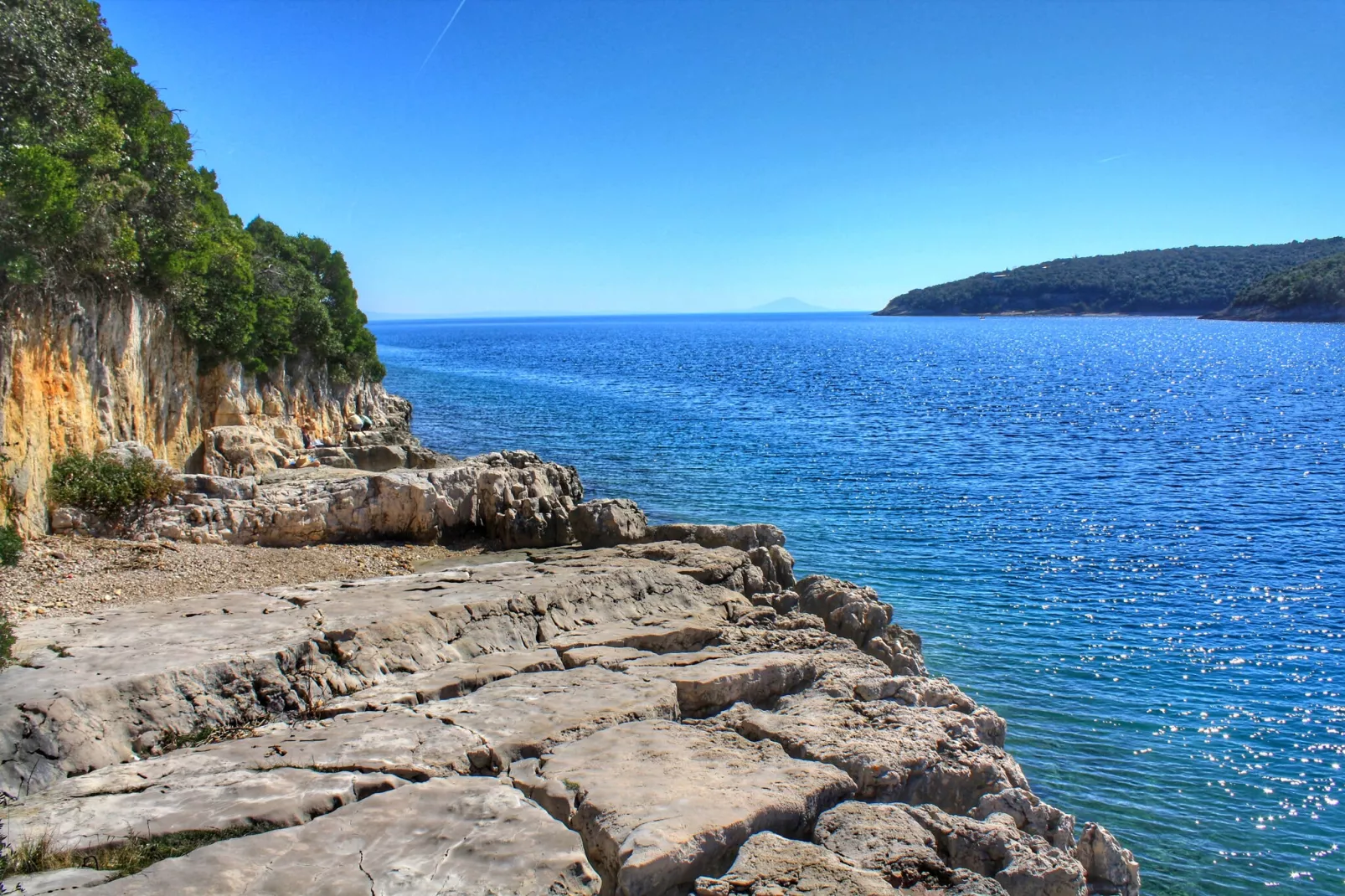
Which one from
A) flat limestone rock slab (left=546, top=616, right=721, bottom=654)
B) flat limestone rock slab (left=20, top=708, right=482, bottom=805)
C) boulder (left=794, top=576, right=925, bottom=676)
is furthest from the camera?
boulder (left=794, top=576, right=925, bottom=676)

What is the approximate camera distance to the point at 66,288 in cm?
1962

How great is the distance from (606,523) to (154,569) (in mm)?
9905

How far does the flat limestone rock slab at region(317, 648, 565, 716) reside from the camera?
11531 millimetres

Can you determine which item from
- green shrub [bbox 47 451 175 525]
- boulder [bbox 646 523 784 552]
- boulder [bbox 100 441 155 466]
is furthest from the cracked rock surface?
boulder [bbox 100 441 155 466]

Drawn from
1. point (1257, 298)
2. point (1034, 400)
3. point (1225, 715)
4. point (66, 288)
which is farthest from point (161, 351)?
point (1257, 298)

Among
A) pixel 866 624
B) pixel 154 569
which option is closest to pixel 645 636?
pixel 866 624

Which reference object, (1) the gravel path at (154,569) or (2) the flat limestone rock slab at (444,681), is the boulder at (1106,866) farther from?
(1) the gravel path at (154,569)

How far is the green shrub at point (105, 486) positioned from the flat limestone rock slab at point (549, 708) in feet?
38.7

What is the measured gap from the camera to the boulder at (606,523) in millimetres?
21594

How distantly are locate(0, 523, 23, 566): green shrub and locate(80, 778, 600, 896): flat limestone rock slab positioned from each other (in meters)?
10.4

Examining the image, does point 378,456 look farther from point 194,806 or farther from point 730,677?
point 194,806

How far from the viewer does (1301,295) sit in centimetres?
14638

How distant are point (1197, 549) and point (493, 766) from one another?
924 inches

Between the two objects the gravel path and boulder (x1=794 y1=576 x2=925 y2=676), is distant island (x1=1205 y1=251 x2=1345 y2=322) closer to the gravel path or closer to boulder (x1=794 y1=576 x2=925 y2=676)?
boulder (x1=794 y1=576 x2=925 y2=676)
